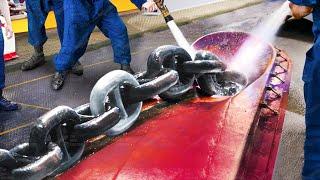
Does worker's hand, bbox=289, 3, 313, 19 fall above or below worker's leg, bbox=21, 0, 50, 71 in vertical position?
above

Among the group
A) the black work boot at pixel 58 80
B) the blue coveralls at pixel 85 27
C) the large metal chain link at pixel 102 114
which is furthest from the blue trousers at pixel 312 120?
the black work boot at pixel 58 80

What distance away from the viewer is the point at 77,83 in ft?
12.8

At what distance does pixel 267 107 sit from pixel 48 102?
1.90 meters

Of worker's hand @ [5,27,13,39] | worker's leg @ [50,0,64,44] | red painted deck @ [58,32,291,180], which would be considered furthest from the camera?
worker's hand @ [5,27,13,39]

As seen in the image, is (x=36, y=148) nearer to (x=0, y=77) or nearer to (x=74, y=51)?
(x=0, y=77)

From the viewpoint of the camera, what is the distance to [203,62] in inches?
86.8

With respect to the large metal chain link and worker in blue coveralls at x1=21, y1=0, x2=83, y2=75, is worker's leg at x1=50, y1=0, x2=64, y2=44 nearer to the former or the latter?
worker in blue coveralls at x1=21, y1=0, x2=83, y2=75

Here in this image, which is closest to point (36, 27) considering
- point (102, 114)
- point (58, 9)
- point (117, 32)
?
point (58, 9)

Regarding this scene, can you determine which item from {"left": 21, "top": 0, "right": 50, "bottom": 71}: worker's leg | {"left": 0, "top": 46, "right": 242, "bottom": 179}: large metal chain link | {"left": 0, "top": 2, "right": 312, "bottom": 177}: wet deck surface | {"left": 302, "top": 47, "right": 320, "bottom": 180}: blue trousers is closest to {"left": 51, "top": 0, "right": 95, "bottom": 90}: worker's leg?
{"left": 0, "top": 2, "right": 312, "bottom": 177}: wet deck surface

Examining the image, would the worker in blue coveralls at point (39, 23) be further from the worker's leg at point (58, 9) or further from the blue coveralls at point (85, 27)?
the blue coveralls at point (85, 27)

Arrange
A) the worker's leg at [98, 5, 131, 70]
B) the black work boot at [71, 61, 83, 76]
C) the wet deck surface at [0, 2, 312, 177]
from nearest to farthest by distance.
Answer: the wet deck surface at [0, 2, 312, 177] < the worker's leg at [98, 5, 131, 70] < the black work boot at [71, 61, 83, 76]

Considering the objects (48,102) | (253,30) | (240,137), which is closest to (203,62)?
(240,137)

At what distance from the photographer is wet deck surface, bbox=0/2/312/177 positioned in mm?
3012

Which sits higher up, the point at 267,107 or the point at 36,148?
the point at 36,148
